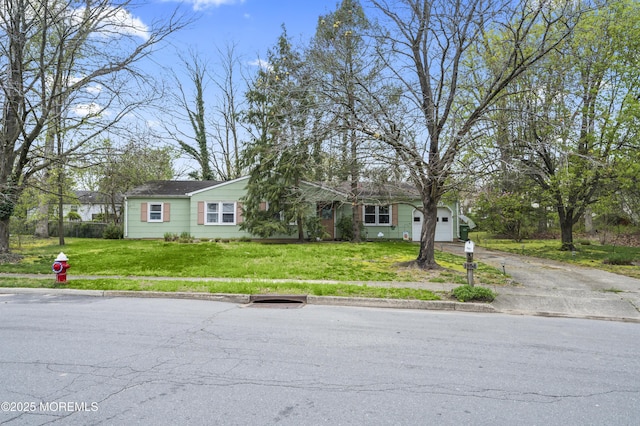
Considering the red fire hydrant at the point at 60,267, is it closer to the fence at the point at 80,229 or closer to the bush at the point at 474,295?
the bush at the point at 474,295

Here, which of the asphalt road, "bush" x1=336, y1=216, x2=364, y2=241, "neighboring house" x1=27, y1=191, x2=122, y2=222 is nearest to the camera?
the asphalt road

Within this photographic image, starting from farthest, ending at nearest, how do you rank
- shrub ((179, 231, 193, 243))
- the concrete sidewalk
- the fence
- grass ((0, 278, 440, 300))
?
the fence
shrub ((179, 231, 193, 243))
grass ((0, 278, 440, 300))
the concrete sidewalk

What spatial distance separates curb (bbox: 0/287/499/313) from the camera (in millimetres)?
9352

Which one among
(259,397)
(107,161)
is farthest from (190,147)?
(259,397)

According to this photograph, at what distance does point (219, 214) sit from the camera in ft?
87.8

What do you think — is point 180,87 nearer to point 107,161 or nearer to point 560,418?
point 107,161

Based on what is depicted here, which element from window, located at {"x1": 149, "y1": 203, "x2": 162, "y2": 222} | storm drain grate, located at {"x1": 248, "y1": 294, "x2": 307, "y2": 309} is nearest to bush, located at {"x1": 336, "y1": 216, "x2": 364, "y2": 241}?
window, located at {"x1": 149, "y1": 203, "x2": 162, "y2": 222}

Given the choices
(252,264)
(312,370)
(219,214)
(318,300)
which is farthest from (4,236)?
(312,370)

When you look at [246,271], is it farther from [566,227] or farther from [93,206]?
[93,206]

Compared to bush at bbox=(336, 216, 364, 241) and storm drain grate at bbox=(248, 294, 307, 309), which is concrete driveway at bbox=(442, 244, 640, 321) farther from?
bush at bbox=(336, 216, 364, 241)

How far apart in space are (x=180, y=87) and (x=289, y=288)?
34228 millimetres

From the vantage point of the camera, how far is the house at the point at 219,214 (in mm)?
26734

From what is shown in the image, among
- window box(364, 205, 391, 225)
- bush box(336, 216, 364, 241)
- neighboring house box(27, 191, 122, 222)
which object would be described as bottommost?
bush box(336, 216, 364, 241)

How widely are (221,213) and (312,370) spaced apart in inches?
893
